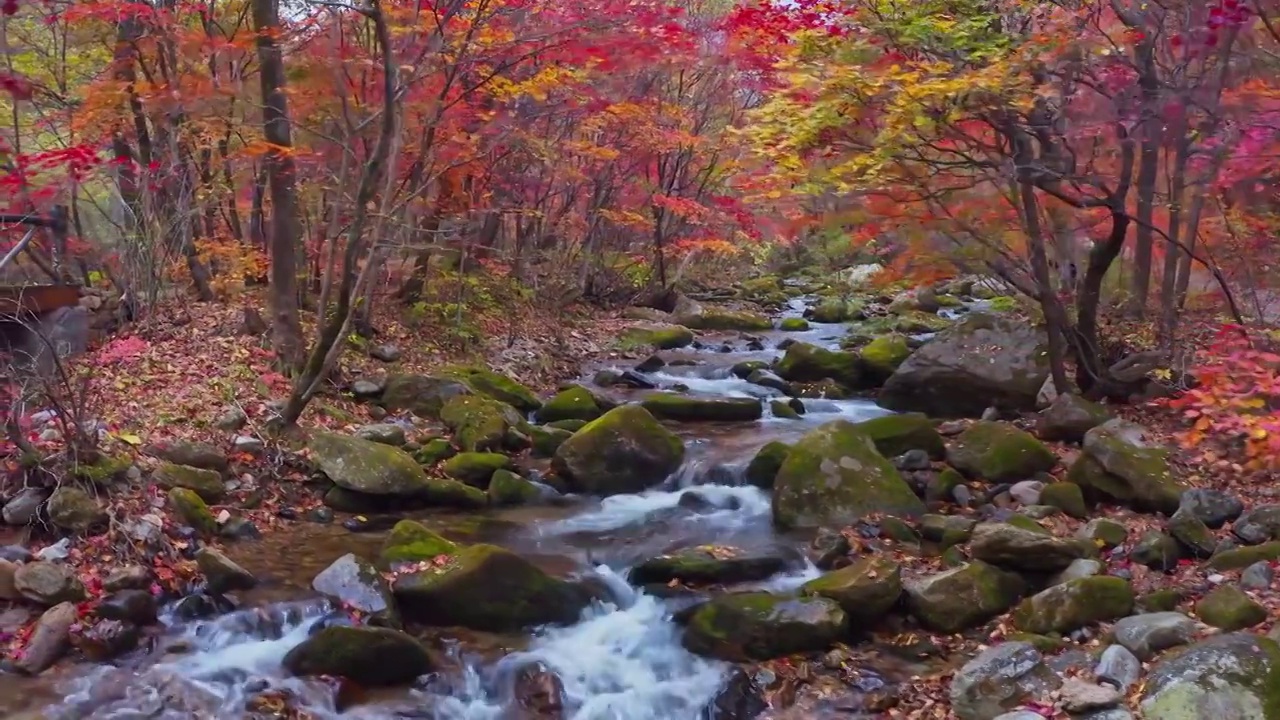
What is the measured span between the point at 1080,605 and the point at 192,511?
664 cm

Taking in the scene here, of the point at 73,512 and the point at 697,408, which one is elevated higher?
the point at 73,512

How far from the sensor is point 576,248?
64.7 ft

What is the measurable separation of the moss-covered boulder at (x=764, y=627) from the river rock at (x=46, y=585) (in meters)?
4.13

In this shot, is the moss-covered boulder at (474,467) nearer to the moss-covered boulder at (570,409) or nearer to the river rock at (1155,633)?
the moss-covered boulder at (570,409)

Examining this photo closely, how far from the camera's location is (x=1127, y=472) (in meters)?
8.30

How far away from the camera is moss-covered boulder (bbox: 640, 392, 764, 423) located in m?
12.5

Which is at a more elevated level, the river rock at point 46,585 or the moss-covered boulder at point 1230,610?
the river rock at point 46,585

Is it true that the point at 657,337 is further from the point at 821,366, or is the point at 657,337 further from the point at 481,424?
the point at 481,424

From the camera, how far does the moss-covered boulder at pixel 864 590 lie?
6.70 m

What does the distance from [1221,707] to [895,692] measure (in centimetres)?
181

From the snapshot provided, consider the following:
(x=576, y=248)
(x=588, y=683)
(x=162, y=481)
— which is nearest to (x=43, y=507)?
(x=162, y=481)

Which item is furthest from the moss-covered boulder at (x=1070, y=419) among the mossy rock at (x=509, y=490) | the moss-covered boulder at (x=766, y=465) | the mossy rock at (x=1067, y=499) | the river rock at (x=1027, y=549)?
the mossy rock at (x=509, y=490)

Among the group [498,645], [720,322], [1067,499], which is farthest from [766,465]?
[720,322]

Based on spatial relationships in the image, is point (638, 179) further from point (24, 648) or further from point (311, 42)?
point (24, 648)
